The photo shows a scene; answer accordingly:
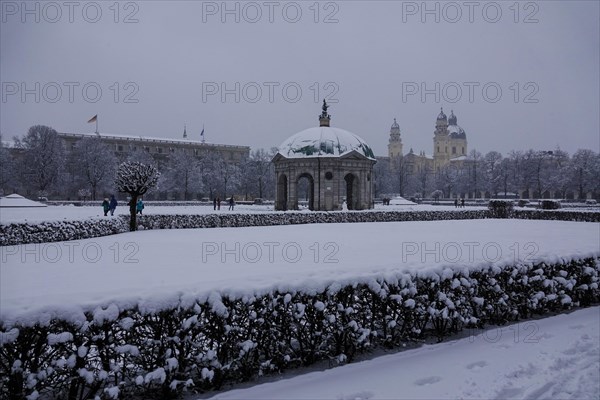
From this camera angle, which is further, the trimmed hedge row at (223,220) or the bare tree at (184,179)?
the bare tree at (184,179)

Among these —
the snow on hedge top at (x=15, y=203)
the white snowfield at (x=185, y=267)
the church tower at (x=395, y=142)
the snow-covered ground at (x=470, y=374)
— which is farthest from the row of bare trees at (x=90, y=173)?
the church tower at (x=395, y=142)

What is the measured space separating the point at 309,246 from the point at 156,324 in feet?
32.8

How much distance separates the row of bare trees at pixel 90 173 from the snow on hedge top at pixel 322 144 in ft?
83.2

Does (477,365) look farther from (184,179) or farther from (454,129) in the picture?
(454,129)

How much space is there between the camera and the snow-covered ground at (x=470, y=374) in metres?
5.33

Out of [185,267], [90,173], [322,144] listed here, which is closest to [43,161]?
[90,173]

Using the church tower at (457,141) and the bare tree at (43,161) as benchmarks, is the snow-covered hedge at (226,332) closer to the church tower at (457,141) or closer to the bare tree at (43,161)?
the bare tree at (43,161)

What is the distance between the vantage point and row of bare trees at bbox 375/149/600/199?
7794cm

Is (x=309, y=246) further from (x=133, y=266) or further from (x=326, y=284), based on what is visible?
(x=326, y=284)

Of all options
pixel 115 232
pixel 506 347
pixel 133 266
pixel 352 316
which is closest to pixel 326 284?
pixel 352 316

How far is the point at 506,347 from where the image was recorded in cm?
697

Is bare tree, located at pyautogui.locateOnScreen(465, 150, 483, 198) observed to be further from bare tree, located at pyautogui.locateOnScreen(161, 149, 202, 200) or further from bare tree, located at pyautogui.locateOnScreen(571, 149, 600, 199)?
bare tree, located at pyautogui.locateOnScreen(161, 149, 202, 200)

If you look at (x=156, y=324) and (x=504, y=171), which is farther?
(x=504, y=171)

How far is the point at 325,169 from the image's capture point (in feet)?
123
